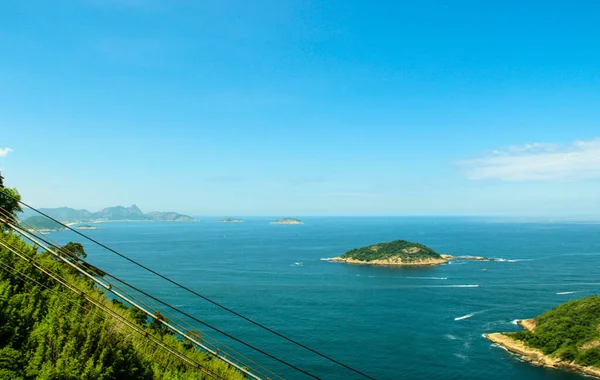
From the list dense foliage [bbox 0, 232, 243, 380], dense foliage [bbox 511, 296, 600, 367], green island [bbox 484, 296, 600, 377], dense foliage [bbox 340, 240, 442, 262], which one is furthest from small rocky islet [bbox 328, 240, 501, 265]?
dense foliage [bbox 0, 232, 243, 380]

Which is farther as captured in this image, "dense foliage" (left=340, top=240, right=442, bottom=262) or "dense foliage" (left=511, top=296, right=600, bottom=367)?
"dense foliage" (left=340, top=240, right=442, bottom=262)

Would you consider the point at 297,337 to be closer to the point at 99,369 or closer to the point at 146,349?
the point at 146,349

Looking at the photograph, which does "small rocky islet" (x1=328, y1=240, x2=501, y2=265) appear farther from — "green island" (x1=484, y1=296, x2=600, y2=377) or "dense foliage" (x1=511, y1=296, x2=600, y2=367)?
"dense foliage" (x1=511, y1=296, x2=600, y2=367)

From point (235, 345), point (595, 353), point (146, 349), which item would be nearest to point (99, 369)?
point (146, 349)

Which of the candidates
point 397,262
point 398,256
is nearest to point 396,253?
point 398,256

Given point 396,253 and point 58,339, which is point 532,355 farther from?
point 396,253

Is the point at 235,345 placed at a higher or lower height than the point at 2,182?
lower

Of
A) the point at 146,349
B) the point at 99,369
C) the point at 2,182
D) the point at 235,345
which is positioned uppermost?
the point at 2,182
